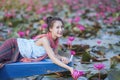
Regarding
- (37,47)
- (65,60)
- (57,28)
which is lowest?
(65,60)

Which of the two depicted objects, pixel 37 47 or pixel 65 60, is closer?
pixel 65 60

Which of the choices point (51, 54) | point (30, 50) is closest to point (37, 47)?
point (30, 50)

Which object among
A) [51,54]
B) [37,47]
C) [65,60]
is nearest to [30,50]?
[37,47]

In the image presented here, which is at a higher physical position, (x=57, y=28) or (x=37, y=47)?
(x=57, y=28)

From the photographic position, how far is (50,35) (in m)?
3.88

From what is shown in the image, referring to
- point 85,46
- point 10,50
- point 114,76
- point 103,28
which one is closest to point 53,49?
point 10,50

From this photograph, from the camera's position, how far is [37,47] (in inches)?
156

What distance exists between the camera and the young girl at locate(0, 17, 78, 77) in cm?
384

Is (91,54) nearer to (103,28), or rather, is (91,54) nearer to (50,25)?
(50,25)

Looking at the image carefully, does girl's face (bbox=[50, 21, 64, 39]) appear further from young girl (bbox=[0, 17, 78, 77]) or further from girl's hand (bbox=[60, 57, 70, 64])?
girl's hand (bbox=[60, 57, 70, 64])

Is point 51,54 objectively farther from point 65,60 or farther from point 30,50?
point 30,50

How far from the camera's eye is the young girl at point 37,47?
3840 millimetres

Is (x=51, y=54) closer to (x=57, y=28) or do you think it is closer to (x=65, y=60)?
(x=65, y=60)

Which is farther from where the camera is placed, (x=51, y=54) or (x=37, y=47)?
(x=37, y=47)
